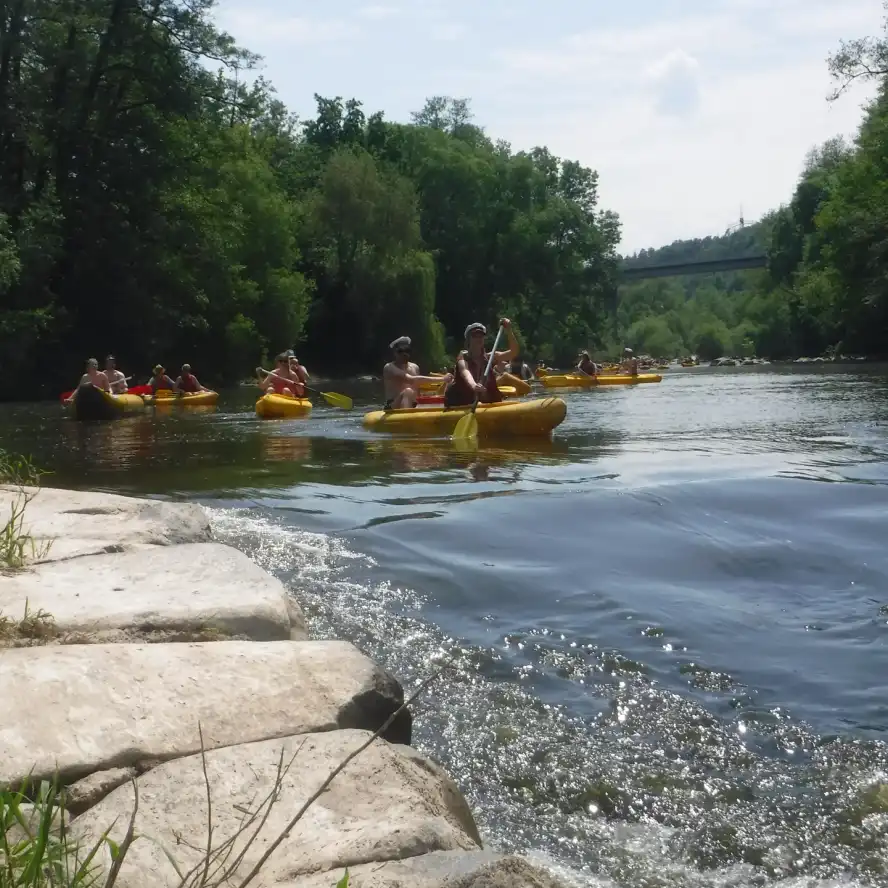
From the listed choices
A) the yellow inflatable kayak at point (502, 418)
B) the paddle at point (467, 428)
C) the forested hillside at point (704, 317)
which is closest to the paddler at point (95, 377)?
the yellow inflatable kayak at point (502, 418)

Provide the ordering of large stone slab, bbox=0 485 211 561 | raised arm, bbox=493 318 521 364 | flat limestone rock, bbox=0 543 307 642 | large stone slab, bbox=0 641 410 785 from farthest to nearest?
raised arm, bbox=493 318 521 364
large stone slab, bbox=0 485 211 561
flat limestone rock, bbox=0 543 307 642
large stone slab, bbox=0 641 410 785

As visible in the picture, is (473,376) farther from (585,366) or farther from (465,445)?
(585,366)

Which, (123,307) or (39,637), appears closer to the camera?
(39,637)

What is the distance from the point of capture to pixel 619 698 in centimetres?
386

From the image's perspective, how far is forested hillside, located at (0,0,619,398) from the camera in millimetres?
28938

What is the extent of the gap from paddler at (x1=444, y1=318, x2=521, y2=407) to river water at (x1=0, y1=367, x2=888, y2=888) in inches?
113

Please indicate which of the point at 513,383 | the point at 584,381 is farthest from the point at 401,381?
the point at 584,381

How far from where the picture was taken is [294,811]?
7.50 ft

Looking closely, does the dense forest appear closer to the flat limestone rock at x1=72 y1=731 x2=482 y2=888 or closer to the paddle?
the paddle

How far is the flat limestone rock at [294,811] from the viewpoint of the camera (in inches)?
82.7

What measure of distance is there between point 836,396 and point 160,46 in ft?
63.9

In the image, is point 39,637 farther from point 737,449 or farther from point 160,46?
point 160,46

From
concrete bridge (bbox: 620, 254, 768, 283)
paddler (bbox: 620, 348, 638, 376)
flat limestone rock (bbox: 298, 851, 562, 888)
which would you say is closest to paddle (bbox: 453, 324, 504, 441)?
flat limestone rock (bbox: 298, 851, 562, 888)

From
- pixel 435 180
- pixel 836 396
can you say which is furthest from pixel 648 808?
pixel 435 180
